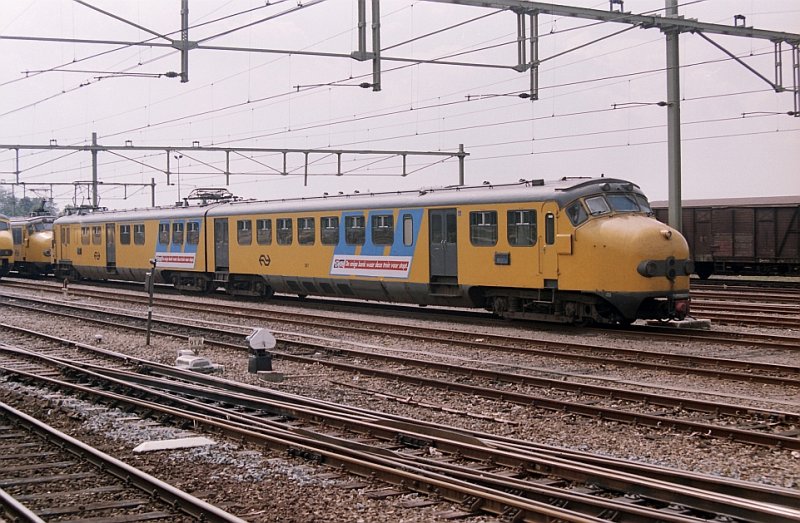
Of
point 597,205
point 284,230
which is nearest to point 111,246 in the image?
point 284,230

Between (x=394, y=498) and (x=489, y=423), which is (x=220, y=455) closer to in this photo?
(x=394, y=498)

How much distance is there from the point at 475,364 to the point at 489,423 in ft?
13.4

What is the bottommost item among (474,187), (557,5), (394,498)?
(394,498)

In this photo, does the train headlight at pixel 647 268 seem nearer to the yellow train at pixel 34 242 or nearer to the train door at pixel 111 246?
the train door at pixel 111 246

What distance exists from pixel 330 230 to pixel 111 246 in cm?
1494

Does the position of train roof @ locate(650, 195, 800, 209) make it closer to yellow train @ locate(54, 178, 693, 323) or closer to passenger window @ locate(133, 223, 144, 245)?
yellow train @ locate(54, 178, 693, 323)

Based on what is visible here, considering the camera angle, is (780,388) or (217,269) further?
(217,269)

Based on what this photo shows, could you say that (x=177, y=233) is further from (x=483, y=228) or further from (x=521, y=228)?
(x=521, y=228)

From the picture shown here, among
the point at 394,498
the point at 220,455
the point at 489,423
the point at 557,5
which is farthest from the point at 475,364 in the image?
the point at 557,5

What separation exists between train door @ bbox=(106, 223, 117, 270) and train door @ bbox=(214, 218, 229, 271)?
8.15 meters

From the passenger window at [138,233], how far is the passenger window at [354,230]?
12438 millimetres

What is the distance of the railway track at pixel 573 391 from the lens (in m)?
9.74

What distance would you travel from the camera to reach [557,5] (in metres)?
19.5

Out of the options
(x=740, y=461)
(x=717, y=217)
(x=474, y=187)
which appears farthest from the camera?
(x=717, y=217)
